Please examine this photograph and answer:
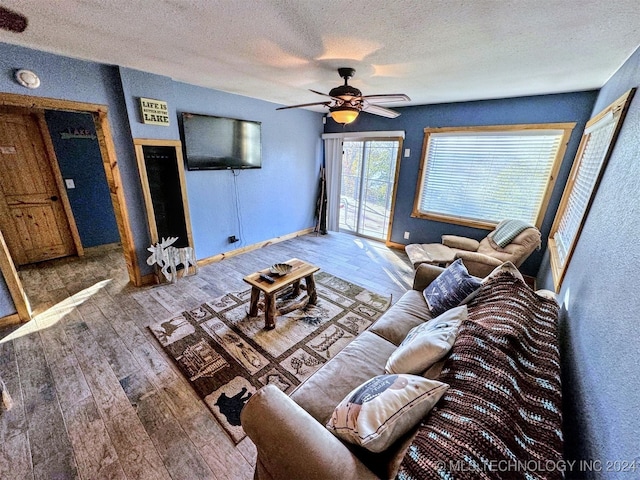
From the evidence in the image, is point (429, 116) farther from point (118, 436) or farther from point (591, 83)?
point (118, 436)

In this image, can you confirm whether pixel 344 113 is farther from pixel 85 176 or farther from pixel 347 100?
pixel 85 176

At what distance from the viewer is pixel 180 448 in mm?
1364

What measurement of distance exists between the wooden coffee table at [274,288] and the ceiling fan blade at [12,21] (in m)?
2.14

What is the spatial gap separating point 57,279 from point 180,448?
3049 mm

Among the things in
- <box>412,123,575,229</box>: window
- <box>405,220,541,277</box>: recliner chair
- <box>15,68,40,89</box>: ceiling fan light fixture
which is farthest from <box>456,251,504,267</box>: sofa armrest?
<box>15,68,40,89</box>: ceiling fan light fixture

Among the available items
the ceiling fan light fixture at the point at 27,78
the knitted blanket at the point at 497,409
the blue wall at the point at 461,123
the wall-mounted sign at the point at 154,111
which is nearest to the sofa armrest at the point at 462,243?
the blue wall at the point at 461,123

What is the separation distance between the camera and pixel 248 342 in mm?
2123

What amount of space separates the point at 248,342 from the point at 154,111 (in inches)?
101

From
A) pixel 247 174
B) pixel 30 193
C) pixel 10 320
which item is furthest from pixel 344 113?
pixel 30 193

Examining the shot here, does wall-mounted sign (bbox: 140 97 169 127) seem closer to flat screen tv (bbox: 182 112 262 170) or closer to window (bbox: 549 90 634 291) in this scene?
flat screen tv (bbox: 182 112 262 170)

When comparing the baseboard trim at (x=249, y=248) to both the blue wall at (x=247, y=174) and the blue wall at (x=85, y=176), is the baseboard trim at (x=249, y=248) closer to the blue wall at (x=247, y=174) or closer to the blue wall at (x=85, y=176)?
the blue wall at (x=247, y=174)

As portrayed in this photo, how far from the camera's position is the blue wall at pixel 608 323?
73cm

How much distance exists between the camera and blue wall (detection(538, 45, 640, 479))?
729 mm

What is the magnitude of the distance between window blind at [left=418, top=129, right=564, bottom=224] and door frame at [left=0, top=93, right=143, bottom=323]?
13.0 ft
